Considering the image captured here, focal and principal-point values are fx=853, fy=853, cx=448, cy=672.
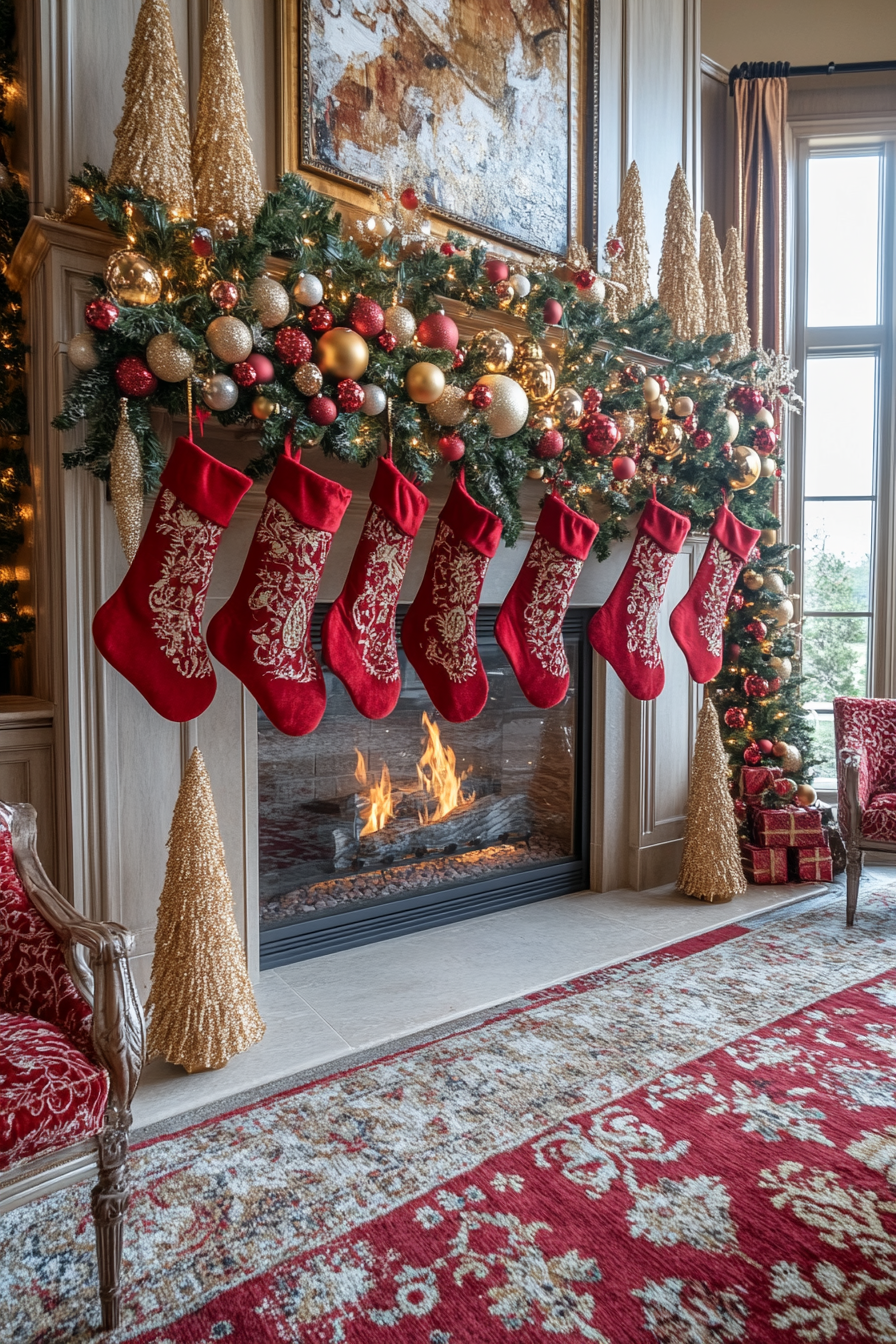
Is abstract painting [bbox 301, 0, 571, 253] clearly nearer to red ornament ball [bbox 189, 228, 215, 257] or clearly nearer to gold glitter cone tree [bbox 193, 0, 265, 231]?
gold glitter cone tree [bbox 193, 0, 265, 231]

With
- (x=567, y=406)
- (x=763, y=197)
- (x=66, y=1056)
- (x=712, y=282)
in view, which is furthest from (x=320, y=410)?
(x=763, y=197)

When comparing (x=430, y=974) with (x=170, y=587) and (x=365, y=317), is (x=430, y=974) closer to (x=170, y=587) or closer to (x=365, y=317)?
(x=170, y=587)

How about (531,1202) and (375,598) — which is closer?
(531,1202)

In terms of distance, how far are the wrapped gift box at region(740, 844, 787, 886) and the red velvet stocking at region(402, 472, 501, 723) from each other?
1830mm

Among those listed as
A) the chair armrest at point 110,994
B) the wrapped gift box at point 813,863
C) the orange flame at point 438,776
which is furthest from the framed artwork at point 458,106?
the wrapped gift box at point 813,863

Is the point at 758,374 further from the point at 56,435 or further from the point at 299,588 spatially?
the point at 56,435

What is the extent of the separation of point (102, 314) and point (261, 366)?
0.37m

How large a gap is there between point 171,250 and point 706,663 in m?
2.22

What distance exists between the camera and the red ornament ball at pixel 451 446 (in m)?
2.44

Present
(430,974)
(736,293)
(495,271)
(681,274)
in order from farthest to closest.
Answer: (736,293) → (681,274) → (430,974) → (495,271)

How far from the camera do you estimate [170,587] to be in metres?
2.01

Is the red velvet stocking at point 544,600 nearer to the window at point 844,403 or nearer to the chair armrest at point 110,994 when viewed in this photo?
the chair armrest at point 110,994

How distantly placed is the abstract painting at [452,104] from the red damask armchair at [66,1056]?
2.17 meters

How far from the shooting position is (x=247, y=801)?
8.19 feet
